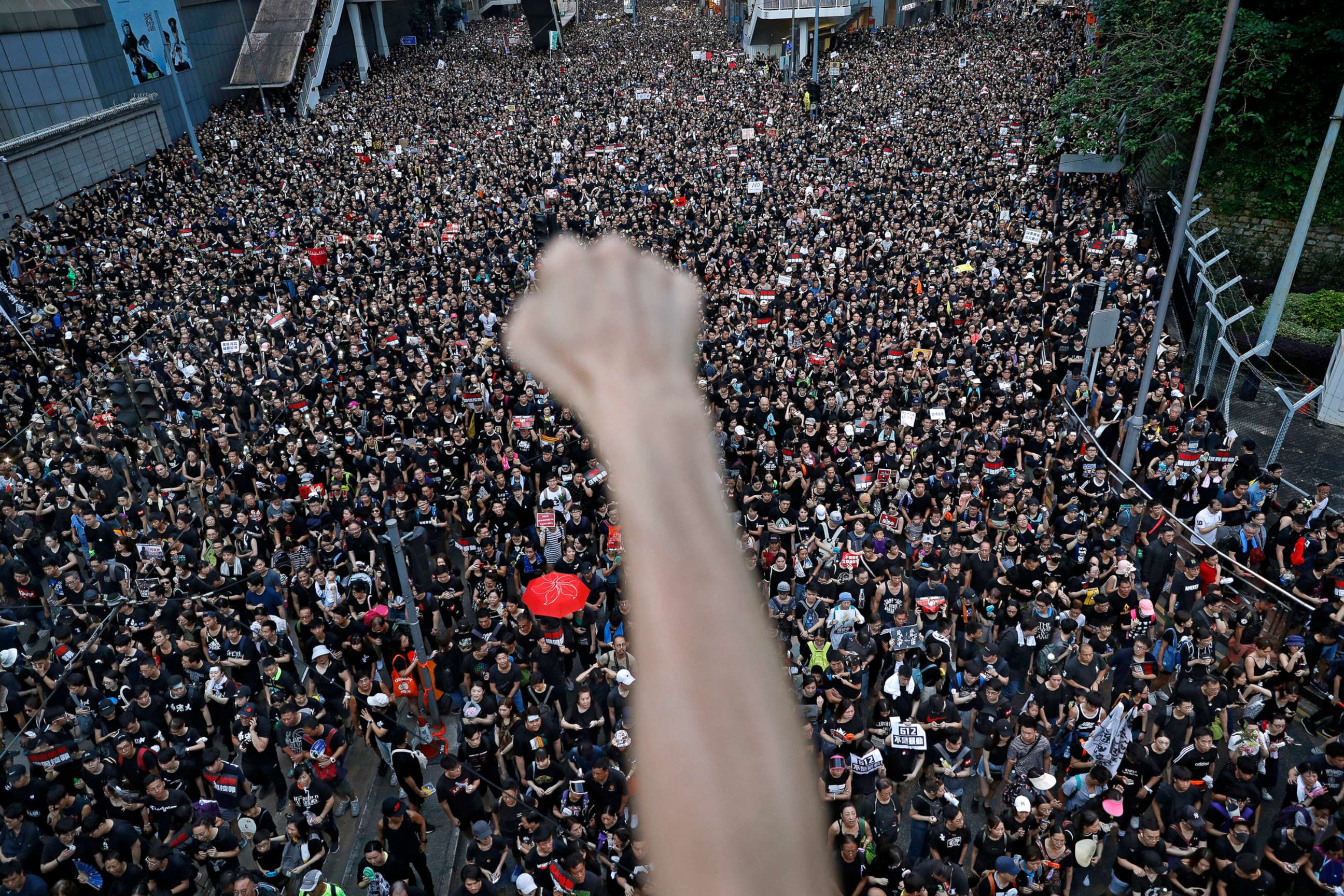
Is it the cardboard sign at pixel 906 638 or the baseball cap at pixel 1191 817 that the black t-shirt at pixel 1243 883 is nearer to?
the baseball cap at pixel 1191 817

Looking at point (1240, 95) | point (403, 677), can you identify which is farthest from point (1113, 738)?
point (1240, 95)

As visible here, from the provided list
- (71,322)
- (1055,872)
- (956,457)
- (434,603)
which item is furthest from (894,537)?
(71,322)

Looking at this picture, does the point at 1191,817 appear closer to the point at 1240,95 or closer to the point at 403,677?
the point at 403,677

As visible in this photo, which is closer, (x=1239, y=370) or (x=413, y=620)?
(x=413, y=620)

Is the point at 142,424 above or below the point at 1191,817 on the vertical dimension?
below

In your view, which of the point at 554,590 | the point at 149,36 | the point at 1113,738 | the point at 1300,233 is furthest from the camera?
the point at 149,36

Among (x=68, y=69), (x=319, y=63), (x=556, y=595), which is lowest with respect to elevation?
(x=556, y=595)

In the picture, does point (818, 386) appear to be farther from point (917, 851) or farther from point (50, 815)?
point (50, 815)
